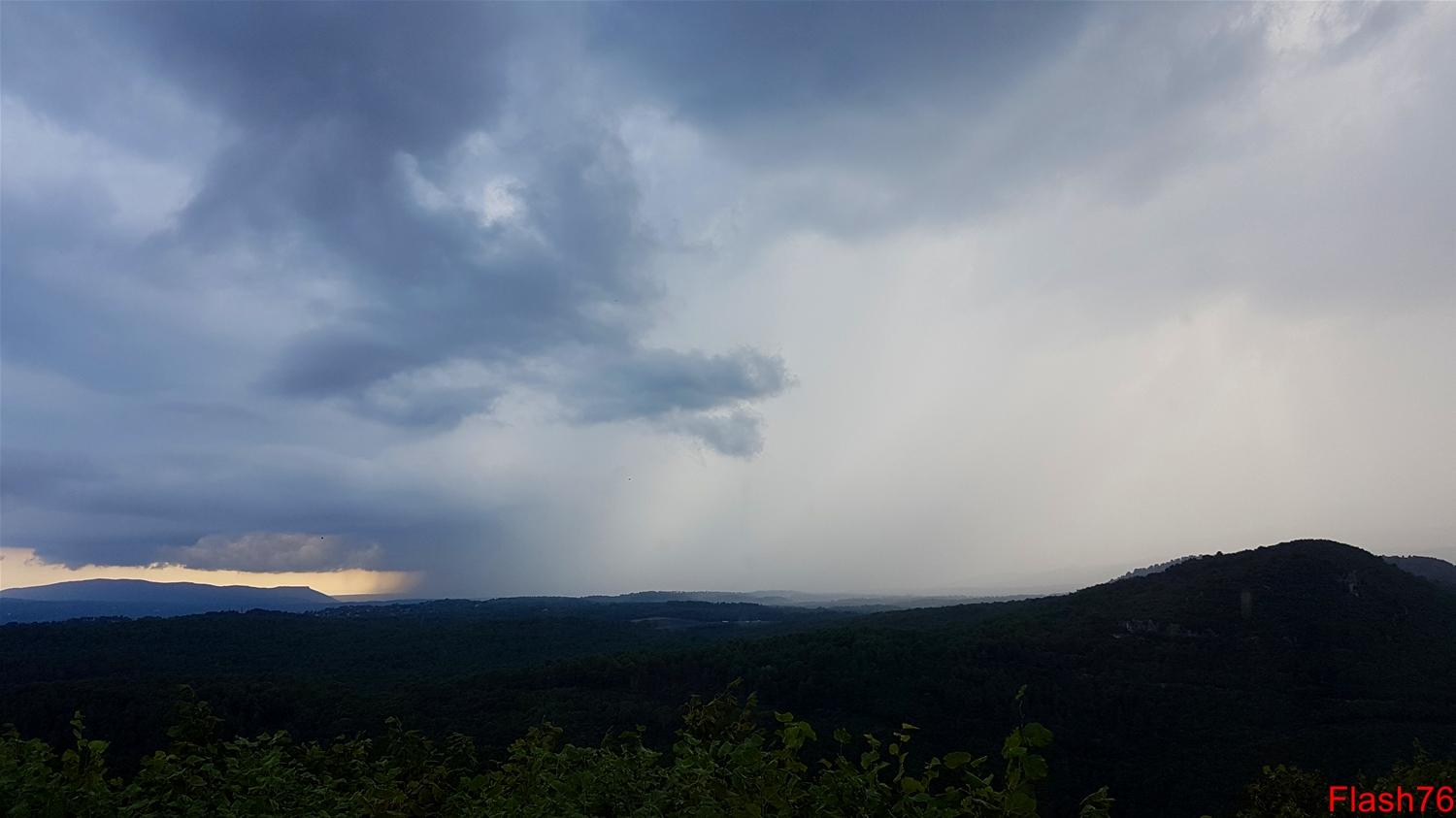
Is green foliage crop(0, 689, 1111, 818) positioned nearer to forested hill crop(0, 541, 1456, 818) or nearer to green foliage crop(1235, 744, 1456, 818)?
green foliage crop(1235, 744, 1456, 818)

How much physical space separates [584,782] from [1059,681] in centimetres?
13968

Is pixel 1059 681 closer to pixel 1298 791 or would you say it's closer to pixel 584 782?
pixel 1298 791

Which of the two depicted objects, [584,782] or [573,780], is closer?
[584,782]

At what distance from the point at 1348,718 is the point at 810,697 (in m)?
82.0

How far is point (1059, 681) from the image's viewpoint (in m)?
128

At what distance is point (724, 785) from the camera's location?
8.34 m

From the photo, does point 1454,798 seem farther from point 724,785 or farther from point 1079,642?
point 1079,642

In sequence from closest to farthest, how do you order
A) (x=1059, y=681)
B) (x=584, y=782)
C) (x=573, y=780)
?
1. (x=584, y=782)
2. (x=573, y=780)
3. (x=1059, y=681)

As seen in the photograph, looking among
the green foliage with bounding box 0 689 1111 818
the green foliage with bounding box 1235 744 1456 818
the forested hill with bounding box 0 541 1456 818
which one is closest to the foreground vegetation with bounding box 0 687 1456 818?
the green foliage with bounding box 0 689 1111 818

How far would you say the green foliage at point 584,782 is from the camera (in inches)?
308

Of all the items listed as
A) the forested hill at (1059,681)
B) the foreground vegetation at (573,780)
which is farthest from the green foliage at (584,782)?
the forested hill at (1059,681)

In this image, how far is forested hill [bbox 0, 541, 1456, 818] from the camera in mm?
96938

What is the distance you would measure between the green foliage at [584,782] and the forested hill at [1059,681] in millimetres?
86958

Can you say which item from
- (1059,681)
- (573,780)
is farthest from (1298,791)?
(1059,681)
